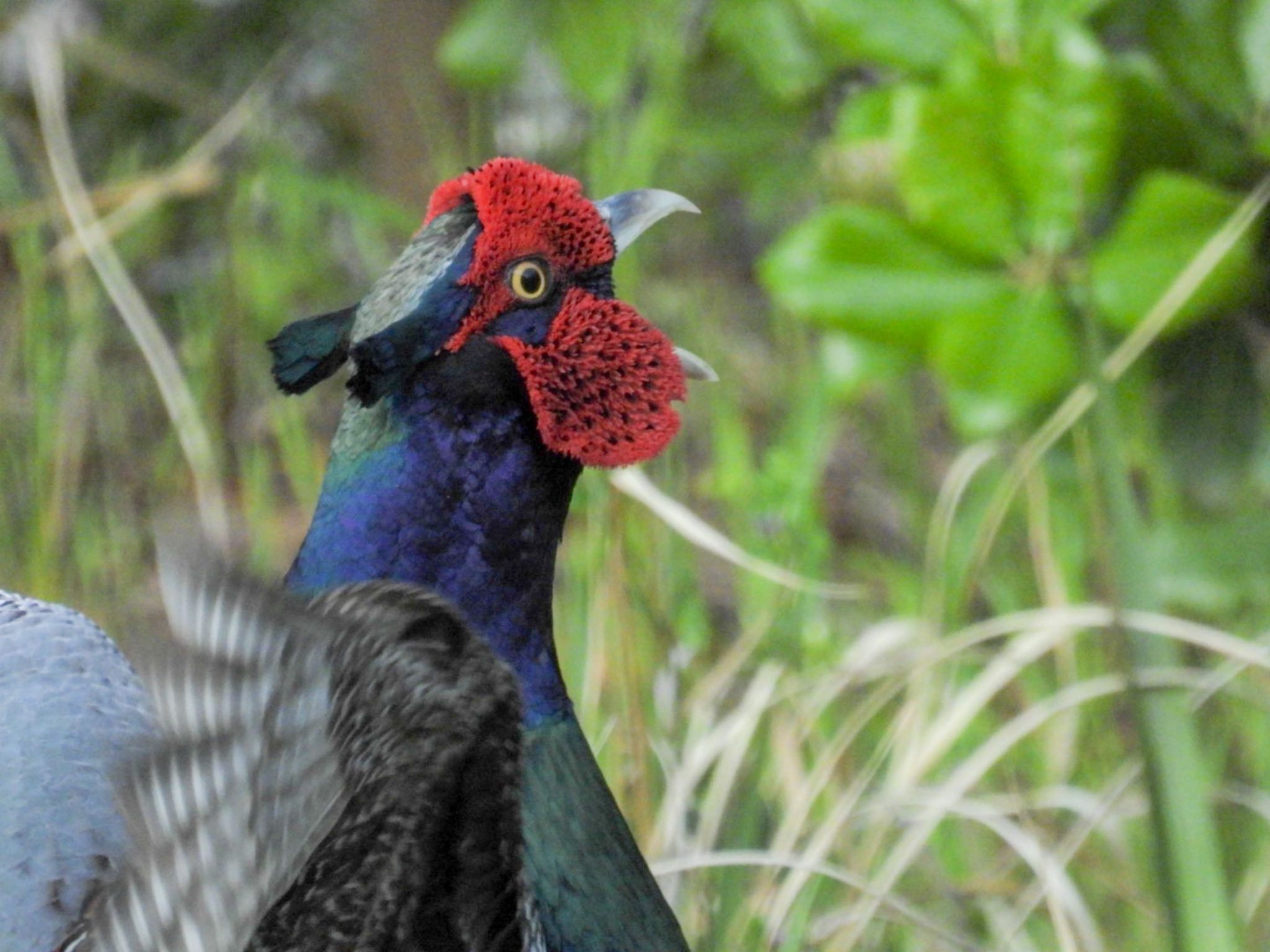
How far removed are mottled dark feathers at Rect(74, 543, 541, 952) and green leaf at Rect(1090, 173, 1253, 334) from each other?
1.05 meters

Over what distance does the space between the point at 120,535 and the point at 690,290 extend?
0.78 meters

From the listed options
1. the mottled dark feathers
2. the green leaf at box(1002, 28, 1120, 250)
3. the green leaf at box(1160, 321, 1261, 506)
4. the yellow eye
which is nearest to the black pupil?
the yellow eye

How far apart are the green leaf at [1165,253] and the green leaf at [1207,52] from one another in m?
0.08

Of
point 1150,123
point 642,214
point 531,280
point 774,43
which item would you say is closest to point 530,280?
point 531,280

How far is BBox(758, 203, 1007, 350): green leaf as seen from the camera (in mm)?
1710

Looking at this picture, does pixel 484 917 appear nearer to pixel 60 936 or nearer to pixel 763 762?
pixel 60 936

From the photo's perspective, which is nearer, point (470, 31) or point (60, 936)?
point (60, 936)

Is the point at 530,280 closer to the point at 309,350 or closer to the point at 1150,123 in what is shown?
the point at 309,350

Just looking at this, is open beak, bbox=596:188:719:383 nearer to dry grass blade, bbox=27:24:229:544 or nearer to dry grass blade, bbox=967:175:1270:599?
dry grass blade, bbox=967:175:1270:599

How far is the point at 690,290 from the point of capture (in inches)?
88.4

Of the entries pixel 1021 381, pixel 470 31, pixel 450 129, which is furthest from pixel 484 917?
pixel 450 129

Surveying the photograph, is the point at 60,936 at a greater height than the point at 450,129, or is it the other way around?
the point at 450,129

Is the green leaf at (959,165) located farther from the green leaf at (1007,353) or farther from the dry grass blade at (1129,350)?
the dry grass blade at (1129,350)

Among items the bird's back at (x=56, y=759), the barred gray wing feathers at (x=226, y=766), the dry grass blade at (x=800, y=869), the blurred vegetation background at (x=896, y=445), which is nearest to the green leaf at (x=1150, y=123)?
the blurred vegetation background at (x=896, y=445)
